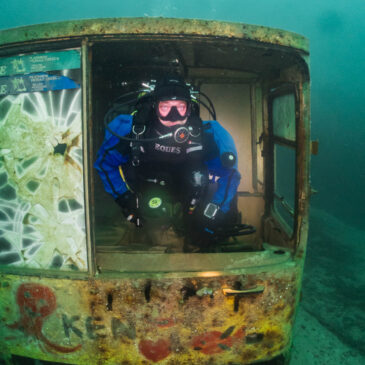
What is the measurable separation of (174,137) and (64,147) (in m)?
0.99

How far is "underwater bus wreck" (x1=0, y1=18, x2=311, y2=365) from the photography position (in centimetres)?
141

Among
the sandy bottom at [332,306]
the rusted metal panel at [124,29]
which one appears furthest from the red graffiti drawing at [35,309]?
the sandy bottom at [332,306]

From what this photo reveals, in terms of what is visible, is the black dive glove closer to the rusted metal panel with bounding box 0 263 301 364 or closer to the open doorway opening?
the open doorway opening

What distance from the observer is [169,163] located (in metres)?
2.61

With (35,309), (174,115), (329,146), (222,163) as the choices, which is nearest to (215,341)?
(35,309)

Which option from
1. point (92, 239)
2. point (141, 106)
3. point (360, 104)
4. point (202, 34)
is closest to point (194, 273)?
point (92, 239)

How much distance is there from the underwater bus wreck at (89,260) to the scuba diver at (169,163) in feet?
2.90

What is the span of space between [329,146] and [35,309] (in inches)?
1340

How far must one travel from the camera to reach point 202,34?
138 cm

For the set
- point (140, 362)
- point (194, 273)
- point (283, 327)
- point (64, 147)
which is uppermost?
point (64, 147)

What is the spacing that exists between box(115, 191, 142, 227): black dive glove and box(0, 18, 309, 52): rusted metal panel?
1617 mm

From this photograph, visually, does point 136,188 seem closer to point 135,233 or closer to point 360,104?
point 135,233

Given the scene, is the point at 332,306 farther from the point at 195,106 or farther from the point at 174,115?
the point at 174,115

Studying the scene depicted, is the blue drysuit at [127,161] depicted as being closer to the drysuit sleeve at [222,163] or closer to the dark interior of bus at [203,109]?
the drysuit sleeve at [222,163]
